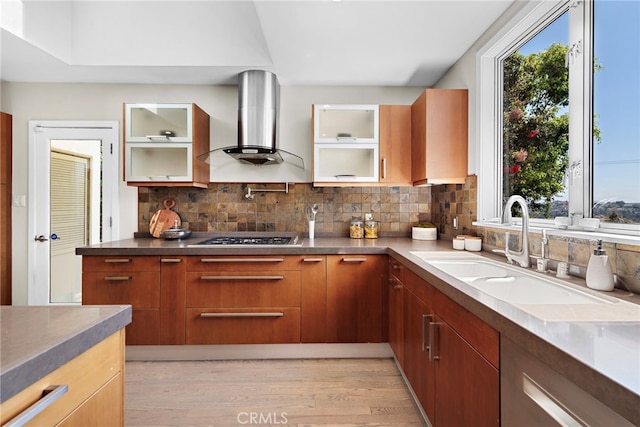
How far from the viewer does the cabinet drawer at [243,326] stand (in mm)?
2494

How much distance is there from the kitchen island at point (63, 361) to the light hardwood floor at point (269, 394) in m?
1.19

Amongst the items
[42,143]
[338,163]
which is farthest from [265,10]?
[42,143]

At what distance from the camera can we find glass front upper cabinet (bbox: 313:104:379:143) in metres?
2.81

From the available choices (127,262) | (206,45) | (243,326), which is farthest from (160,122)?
(243,326)

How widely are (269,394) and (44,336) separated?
66.5 inches

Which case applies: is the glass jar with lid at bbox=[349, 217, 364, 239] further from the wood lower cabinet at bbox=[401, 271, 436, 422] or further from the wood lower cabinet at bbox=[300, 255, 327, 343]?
the wood lower cabinet at bbox=[401, 271, 436, 422]

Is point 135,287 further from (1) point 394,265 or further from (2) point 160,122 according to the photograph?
(1) point 394,265

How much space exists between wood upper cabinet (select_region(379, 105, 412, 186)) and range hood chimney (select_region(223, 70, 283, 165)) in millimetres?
936

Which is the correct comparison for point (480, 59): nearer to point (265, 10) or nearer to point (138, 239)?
point (265, 10)

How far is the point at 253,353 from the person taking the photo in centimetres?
255

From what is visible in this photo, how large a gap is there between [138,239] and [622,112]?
3462 mm

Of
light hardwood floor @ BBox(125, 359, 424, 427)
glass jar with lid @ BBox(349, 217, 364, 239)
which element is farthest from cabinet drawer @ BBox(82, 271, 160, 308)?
glass jar with lid @ BBox(349, 217, 364, 239)

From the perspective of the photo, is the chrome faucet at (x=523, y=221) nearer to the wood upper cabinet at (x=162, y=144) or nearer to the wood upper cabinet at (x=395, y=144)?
the wood upper cabinet at (x=395, y=144)

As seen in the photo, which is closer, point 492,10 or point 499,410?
point 499,410
